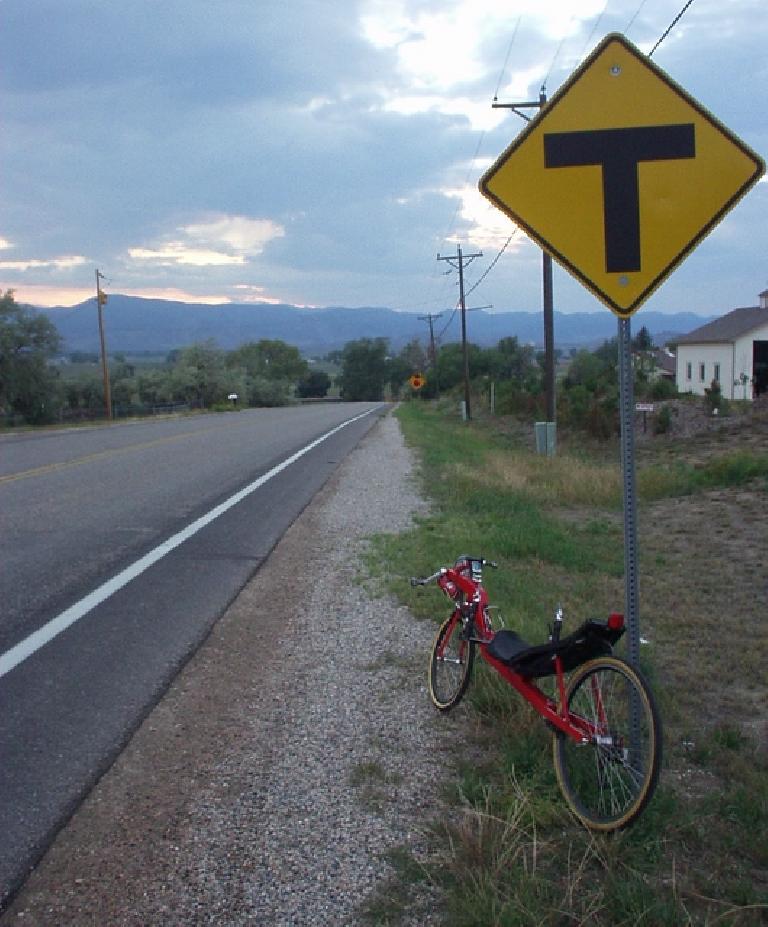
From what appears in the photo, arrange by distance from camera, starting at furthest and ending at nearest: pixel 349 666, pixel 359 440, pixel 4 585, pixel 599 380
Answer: pixel 599 380 < pixel 359 440 < pixel 4 585 < pixel 349 666

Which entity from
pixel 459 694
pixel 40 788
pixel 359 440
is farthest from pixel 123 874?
pixel 359 440

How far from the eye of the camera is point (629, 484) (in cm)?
374

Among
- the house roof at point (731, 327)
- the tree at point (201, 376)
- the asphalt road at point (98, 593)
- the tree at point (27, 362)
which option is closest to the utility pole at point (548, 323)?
the asphalt road at point (98, 593)

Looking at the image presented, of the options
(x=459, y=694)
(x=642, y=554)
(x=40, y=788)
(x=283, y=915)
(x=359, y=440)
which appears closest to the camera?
(x=283, y=915)

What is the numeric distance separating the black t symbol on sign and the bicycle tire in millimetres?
2024

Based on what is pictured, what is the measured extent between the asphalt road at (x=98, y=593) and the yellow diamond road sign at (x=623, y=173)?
10.3ft

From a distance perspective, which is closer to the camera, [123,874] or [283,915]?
[283,915]

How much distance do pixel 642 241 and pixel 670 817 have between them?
87.7 inches

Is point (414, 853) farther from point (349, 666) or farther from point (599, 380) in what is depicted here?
point (599, 380)

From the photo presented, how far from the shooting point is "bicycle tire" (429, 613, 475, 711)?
4824 mm

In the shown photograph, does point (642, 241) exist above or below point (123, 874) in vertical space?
above

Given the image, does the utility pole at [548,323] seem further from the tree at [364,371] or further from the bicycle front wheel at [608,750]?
the tree at [364,371]

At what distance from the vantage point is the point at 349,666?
5738 mm

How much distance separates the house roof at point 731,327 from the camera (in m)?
47.2
